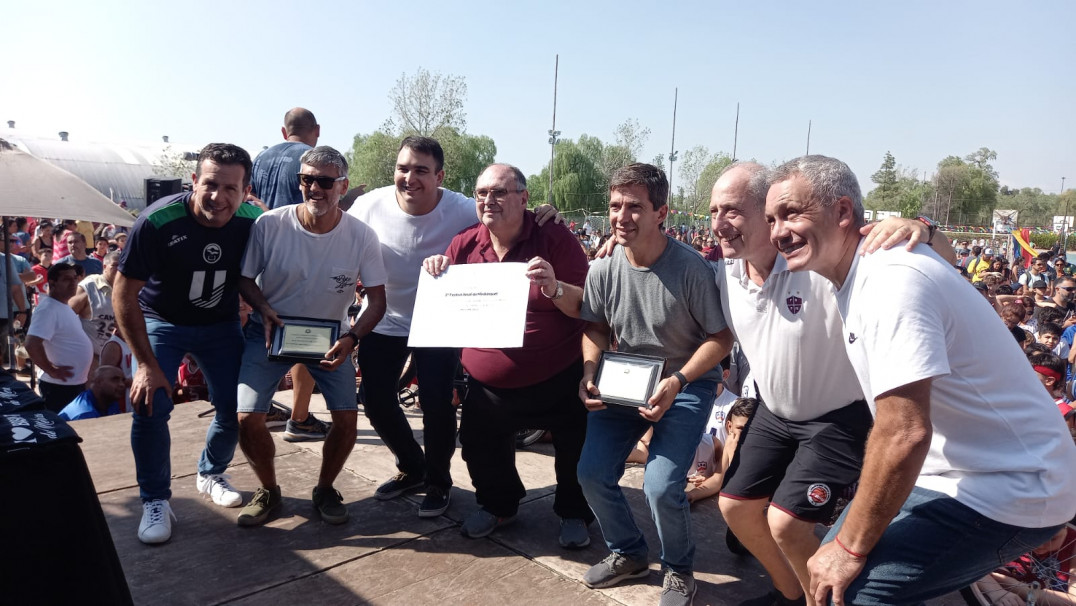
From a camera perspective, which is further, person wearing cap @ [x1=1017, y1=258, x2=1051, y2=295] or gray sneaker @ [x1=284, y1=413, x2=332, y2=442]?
person wearing cap @ [x1=1017, y1=258, x2=1051, y2=295]

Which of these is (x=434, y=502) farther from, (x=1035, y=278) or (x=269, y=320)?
(x=1035, y=278)

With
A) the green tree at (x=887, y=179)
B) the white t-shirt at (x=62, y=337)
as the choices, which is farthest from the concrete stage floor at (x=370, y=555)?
the green tree at (x=887, y=179)

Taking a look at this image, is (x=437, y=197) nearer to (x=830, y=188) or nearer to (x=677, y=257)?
(x=677, y=257)

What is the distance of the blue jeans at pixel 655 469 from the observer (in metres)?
3.21

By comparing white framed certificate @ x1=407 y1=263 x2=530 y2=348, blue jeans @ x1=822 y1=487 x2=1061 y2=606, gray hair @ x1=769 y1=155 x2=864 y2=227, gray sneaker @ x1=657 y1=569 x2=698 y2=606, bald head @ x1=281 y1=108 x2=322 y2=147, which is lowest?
gray sneaker @ x1=657 y1=569 x2=698 y2=606

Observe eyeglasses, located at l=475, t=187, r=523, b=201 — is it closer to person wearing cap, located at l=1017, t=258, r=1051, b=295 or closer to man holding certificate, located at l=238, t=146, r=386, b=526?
man holding certificate, located at l=238, t=146, r=386, b=526

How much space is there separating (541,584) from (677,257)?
1.75 m

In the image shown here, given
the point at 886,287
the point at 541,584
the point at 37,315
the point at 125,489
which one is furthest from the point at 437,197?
the point at 37,315

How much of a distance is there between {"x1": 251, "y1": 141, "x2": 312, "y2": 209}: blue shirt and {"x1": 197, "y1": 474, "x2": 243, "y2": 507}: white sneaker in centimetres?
221

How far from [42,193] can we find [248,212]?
2.41 m

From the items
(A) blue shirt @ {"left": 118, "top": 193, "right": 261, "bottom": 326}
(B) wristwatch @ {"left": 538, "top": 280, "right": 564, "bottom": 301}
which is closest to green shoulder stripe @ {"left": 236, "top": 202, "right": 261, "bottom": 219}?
(A) blue shirt @ {"left": 118, "top": 193, "right": 261, "bottom": 326}

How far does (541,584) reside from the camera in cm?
346

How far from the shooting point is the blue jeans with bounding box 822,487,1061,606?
1990 millimetres

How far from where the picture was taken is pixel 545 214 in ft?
13.2
